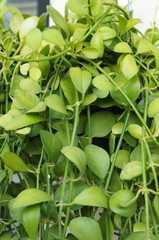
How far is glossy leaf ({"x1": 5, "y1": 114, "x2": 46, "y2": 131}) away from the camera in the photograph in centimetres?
25

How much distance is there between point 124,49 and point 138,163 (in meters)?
0.12

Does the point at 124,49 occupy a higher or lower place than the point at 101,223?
higher

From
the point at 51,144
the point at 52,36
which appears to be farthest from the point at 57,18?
the point at 51,144

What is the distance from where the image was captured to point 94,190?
9.1 inches

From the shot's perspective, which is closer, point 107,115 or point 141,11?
point 107,115

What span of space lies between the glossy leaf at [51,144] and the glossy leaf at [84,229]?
6 centimetres

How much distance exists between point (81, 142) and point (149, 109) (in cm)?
8

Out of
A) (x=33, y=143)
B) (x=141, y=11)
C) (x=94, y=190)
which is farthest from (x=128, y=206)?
(x=141, y=11)

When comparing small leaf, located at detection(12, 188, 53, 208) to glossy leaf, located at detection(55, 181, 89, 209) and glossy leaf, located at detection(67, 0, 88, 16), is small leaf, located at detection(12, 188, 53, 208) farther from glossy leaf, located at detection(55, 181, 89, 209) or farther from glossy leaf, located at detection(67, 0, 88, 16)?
glossy leaf, located at detection(67, 0, 88, 16)

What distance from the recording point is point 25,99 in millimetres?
269

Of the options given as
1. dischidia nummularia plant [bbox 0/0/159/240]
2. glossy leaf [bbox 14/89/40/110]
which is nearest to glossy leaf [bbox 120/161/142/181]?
dischidia nummularia plant [bbox 0/0/159/240]

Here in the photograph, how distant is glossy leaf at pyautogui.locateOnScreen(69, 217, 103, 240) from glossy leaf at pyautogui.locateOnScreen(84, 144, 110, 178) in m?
0.05

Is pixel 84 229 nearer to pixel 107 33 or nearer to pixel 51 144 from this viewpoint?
pixel 51 144

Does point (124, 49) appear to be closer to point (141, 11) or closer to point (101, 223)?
point (101, 223)
